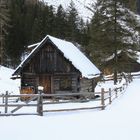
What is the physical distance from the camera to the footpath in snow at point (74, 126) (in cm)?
1325

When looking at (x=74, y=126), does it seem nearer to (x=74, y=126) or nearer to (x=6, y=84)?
(x=74, y=126)

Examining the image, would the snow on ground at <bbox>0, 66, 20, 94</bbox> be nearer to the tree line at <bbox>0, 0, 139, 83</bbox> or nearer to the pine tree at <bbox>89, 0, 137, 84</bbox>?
the tree line at <bbox>0, 0, 139, 83</bbox>

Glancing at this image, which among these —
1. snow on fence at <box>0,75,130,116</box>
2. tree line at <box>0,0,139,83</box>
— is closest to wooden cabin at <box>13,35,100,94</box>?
snow on fence at <box>0,75,130,116</box>

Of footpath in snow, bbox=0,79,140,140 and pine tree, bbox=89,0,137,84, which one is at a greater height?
pine tree, bbox=89,0,137,84

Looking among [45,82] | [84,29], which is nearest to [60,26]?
[84,29]

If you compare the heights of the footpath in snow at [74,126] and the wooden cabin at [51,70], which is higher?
the wooden cabin at [51,70]

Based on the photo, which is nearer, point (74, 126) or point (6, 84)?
point (74, 126)

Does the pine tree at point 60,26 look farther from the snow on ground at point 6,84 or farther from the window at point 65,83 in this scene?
the window at point 65,83

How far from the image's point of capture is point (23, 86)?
33.7 m

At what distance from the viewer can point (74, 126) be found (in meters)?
15.5

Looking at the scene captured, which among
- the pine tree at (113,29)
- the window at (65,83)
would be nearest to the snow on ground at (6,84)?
the pine tree at (113,29)

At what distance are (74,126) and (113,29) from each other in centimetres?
3258

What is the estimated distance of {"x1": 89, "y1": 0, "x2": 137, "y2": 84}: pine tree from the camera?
4669cm

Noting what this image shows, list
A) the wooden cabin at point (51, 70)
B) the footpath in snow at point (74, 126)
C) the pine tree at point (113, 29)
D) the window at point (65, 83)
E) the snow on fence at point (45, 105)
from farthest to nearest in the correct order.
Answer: the pine tree at point (113, 29)
the window at point (65, 83)
the wooden cabin at point (51, 70)
the snow on fence at point (45, 105)
the footpath in snow at point (74, 126)
